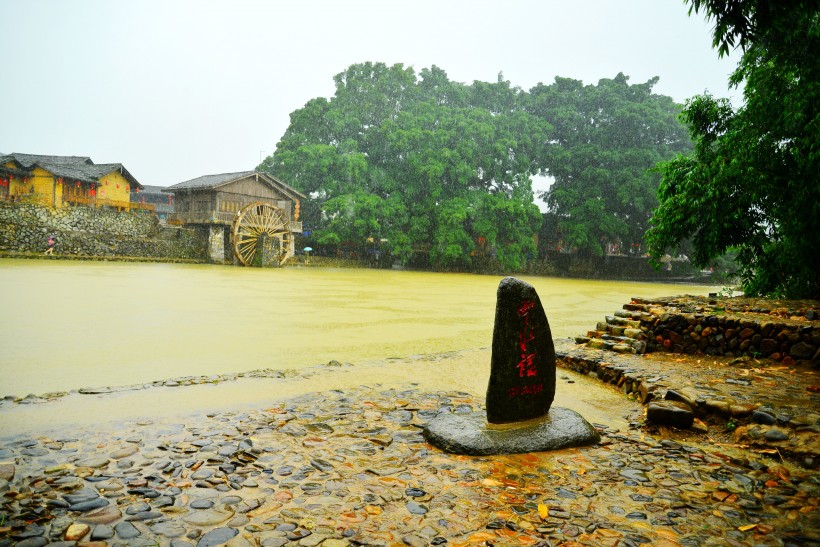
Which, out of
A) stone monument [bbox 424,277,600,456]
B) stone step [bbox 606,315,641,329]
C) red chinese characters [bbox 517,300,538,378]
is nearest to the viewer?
stone monument [bbox 424,277,600,456]

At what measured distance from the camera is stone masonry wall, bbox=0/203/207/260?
25.0m

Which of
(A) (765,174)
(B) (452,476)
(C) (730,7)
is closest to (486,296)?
(A) (765,174)

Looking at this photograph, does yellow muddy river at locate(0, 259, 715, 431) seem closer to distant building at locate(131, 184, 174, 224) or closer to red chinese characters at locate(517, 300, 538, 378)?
red chinese characters at locate(517, 300, 538, 378)

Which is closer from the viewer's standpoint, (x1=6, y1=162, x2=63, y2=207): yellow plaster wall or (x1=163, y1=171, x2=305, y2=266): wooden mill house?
(x1=6, y1=162, x2=63, y2=207): yellow plaster wall

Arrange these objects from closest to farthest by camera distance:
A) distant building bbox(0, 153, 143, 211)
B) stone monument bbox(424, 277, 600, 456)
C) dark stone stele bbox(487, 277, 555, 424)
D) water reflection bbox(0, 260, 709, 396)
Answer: stone monument bbox(424, 277, 600, 456), dark stone stele bbox(487, 277, 555, 424), water reflection bbox(0, 260, 709, 396), distant building bbox(0, 153, 143, 211)

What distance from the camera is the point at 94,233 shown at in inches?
1104

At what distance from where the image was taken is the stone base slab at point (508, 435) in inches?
147

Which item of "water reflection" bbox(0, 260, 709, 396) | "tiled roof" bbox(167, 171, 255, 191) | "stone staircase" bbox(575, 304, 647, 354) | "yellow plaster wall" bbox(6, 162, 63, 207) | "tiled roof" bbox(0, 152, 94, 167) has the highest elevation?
"tiled roof" bbox(0, 152, 94, 167)

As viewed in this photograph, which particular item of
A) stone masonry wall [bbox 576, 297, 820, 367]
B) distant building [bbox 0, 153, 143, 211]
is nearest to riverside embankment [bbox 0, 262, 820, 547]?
stone masonry wall [bbox 576, 297, 820, 367]

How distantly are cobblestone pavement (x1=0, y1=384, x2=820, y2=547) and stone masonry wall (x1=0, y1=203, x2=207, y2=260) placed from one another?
27.6m

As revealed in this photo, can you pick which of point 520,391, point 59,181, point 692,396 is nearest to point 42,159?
point 59,181

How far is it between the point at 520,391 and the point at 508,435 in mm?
475

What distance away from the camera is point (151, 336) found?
8469 millimetres

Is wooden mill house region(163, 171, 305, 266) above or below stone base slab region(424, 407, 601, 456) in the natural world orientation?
above
